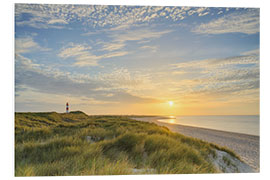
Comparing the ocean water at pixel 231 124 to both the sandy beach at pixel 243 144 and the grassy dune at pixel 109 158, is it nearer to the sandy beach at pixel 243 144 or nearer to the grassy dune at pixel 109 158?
the sandy beach at pixel 243 144

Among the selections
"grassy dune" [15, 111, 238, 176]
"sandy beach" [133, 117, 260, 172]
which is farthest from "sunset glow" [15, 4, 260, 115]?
"sandy beach" [133, 117, 260, 172]

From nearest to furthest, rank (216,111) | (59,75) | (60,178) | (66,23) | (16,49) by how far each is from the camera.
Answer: (60,178)
(16,49)
(66,23)
(59,75)
(216,111)

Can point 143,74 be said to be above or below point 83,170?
above

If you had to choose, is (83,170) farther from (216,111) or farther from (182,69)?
(216,111)

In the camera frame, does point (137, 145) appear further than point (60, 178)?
Yes

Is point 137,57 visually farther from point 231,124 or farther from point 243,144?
point 231,124

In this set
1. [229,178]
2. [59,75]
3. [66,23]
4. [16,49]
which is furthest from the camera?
[59,75]

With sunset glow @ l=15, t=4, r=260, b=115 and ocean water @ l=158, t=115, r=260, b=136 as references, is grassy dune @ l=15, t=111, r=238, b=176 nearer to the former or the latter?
sunset glow @ l=15, t=4, r=260, b=115

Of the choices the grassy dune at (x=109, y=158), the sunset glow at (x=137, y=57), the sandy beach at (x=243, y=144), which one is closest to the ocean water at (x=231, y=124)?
the sandy beach at (x=243, y=144)

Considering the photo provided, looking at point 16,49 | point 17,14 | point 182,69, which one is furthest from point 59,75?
point 182,69

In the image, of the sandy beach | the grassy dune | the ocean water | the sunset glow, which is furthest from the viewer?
the ocean water
